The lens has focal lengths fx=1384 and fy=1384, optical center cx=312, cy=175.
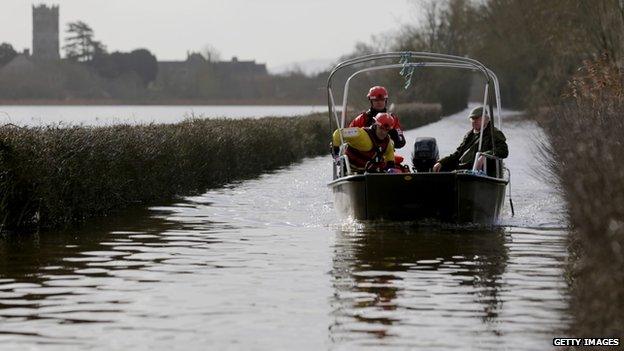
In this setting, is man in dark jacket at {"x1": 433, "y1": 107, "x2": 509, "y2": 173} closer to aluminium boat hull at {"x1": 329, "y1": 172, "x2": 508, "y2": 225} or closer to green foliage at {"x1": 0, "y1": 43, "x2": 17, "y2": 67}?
aluminium boat hull at {"x1": 329, "y1": 172, "x2": 508, "y2": 225}

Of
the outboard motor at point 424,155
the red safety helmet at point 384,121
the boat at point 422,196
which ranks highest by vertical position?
the red safety helmet at point 384,121

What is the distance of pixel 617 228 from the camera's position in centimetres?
880

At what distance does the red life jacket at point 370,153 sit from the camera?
65.9 feet

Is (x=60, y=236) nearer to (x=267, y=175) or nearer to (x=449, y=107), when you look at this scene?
(x=267, y=175)

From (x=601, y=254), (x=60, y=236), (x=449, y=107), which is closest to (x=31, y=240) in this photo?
(x=60, y=236)

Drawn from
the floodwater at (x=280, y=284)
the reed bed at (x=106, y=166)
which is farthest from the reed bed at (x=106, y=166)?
the floodwater at (x=280, y=284)

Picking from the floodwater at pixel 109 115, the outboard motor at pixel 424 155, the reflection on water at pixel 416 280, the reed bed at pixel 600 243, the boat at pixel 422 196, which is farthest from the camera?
the floodwater at pixel 109 115

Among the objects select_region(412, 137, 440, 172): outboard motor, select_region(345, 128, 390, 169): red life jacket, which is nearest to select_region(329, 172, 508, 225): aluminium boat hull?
select_region(345, 128, 390, 169): red life jacket

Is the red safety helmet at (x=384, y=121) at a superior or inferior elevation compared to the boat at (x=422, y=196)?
superior

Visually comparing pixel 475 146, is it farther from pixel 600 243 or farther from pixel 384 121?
pixel 600 243

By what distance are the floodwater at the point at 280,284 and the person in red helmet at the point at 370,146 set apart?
3.40 ft

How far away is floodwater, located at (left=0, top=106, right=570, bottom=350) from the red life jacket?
1077mm

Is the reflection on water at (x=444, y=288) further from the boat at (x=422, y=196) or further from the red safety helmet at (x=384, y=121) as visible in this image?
the red safety helmet at (x=384, y=121)

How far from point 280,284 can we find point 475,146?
8.58 m
